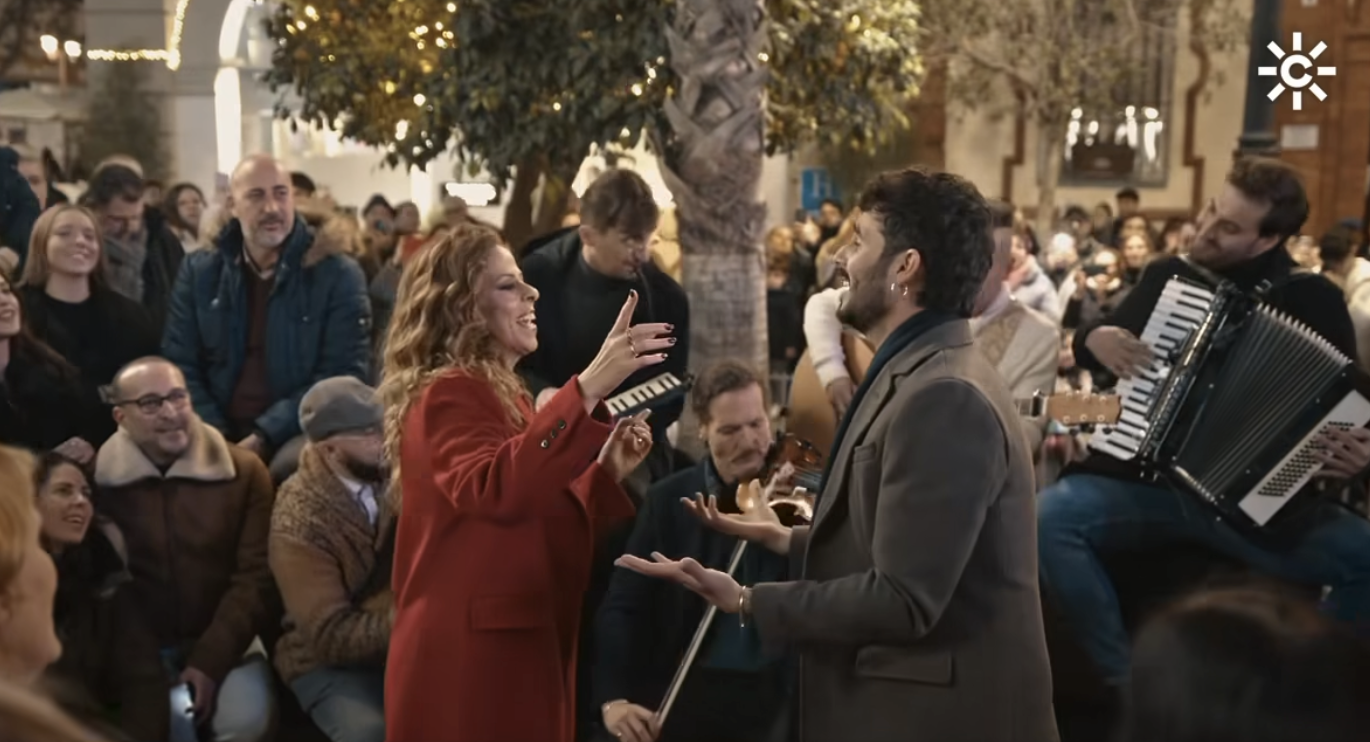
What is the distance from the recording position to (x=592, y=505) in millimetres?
3801

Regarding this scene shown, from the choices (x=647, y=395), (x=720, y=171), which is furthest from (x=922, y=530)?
(x=720, y=171)

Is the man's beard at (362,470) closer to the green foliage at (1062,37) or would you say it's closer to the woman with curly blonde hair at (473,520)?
the woman with curly blonde hair at (473,520)

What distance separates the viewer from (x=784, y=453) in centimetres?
504

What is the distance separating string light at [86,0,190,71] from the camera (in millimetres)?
15891

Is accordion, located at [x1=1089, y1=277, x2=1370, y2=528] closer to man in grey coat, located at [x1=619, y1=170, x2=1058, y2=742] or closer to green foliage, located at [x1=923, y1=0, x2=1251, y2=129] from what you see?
man in grey coat, located at [x1=619, y1=170, x2=1058, y2=742]

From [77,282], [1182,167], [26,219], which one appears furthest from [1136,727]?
[1182,167]

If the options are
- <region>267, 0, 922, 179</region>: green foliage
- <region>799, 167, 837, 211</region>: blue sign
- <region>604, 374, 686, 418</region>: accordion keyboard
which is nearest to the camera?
<region>604, 374, 686, 418</region>: accordion keyboard

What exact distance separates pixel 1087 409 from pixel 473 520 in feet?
7.07

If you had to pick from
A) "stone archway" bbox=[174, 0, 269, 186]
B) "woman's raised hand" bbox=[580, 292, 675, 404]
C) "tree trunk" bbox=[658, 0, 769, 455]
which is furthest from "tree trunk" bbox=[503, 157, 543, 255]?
"woman's raised hand" bbox=[580, 292, 675, 404]

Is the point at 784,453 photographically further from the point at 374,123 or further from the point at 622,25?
the point at 374,123

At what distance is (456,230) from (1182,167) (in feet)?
64.2

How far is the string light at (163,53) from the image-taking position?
52.1 ft

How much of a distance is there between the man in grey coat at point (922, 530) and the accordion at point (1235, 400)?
2.02 metres

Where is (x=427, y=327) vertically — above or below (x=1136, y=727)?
above
